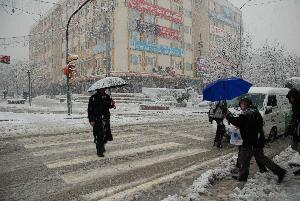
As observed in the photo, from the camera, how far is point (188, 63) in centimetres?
5650

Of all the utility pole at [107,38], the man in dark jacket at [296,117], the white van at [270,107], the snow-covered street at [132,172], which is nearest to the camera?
the snow-covered street at [132,172]

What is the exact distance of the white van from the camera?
10.2m

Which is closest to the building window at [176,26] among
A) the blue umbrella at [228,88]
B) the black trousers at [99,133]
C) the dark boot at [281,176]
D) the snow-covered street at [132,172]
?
the snow-covered street at [132,172]

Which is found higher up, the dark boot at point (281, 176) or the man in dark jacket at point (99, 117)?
the man in dark jacket at point (99, 117)

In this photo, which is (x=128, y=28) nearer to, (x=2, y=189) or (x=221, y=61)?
(x=221, y=61)

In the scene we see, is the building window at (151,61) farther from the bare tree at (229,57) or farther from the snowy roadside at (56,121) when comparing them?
the snowy roadside at (56,121)

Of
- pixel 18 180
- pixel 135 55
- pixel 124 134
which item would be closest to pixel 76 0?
pixel 135 55

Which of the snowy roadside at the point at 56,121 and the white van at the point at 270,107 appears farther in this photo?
the snowy roadside at the point at 56,121

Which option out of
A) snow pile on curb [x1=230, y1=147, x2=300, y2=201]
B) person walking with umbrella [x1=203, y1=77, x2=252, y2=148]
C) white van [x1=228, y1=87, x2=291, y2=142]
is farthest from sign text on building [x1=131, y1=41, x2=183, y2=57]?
snow pile on curb [x1=230, y1=147, x2=300, y2=201]

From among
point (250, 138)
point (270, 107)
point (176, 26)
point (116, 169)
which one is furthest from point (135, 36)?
point (250, 138)

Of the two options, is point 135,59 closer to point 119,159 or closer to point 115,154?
point 115,154

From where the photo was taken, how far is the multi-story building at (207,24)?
5895 cm

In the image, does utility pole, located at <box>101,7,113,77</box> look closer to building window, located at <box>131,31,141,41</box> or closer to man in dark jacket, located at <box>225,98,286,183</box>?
building window, located at <box>131,31,141,41</box>

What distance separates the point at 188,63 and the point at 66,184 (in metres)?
52.1
